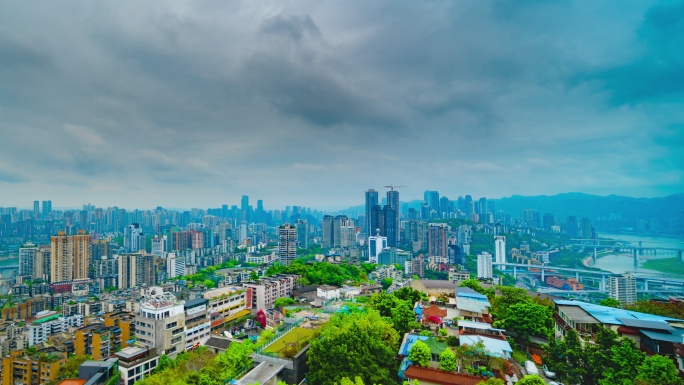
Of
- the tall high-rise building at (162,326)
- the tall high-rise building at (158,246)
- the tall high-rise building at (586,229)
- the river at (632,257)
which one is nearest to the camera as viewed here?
the tall high-rise building at (162,326)

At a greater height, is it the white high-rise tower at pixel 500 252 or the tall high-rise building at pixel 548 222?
the tall high-rise building at pixel 548 222

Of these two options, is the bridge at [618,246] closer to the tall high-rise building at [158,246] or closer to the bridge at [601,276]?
the bridge at [601,276]

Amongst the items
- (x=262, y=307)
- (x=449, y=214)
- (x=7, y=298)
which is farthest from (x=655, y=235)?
(x=7, y=298)

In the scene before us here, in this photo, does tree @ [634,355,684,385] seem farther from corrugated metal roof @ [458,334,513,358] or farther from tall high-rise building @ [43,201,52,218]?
tall high-rise building @ [43,201,52,218]

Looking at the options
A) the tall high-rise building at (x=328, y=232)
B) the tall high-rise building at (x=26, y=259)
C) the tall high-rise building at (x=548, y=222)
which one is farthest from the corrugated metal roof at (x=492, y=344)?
the tall high-rise building at (x=548, y=222)

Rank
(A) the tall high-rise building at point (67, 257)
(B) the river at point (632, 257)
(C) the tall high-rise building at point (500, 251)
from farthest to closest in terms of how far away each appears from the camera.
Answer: (C) the tall high-rise building at point (500, 251)
(B) the river at point (632, 257)
(A) the tall high-rise building at point (67, 257)

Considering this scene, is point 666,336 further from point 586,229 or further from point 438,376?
point 586,229

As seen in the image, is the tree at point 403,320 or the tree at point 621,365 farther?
the tree at point 403,320
